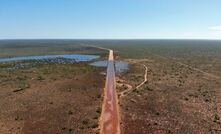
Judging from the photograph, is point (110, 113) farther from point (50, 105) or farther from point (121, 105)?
point (50, 105)

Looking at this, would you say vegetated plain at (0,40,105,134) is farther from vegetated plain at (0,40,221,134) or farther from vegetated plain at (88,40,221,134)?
vegetated plain at (88,40,221,134)

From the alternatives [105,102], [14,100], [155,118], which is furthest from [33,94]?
[155,118]

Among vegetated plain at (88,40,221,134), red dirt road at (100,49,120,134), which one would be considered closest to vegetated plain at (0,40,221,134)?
vegetated plain at (88,40,221,134)

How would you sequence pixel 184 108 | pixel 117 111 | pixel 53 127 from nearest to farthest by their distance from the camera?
1. pixel 53 127
2. pixel 117 111
3. pixel 184 108

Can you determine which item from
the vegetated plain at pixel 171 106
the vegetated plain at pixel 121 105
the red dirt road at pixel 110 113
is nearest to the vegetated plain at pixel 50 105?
the vegetated plain at pixel 121 105

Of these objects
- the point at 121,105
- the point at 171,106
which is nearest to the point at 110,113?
the point at 121,105

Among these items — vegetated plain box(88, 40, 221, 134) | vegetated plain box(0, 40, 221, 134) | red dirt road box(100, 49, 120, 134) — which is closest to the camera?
red dirt road box(100, 49, 120, 134)

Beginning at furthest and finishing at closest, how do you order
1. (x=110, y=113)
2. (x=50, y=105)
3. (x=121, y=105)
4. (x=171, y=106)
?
1. (x=50, y=105)
2. (x=171, y=106)
3. (x=121, y=105)
4. (x=110, y=113)

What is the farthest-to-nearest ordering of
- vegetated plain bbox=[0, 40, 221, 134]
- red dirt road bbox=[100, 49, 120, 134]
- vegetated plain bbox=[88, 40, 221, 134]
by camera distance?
vegetated plain bbox=[0, 40, 221, 134]
vegetated plain bbox=[88, 40, 221, 134]
red dirt road bbox=[100, 49, 120, 134]

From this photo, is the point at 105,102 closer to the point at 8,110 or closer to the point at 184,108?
the point at 184,108

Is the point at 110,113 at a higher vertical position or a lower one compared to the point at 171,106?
higher

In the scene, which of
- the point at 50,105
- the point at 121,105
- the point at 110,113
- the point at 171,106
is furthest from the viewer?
the point at 50,105
